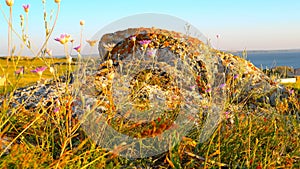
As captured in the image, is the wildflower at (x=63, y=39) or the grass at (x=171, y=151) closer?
the wildflower at (x=63, y=39)

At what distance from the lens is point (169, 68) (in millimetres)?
5715

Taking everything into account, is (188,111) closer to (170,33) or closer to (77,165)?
(77,165)

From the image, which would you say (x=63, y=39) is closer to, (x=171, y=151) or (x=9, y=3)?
(x=9, y=3)

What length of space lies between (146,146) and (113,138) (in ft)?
0.98

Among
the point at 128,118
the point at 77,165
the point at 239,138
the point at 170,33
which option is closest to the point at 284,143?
the point at 239,138

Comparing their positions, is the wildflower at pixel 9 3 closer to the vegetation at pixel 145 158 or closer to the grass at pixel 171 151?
the vegetation at pixel 145 158

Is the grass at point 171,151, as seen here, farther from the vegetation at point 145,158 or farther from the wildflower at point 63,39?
the wildflower at point 63,39

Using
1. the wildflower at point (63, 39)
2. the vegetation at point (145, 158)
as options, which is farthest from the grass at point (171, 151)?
the wildflower at point (63, 39)

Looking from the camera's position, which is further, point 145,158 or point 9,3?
point 145,158

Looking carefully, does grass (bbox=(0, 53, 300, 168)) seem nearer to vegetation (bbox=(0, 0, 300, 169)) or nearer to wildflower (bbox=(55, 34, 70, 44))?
vegetation (bbox=(0, 0, 300, 169))

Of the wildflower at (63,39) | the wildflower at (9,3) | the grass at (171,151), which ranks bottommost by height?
the grass at (171,151)

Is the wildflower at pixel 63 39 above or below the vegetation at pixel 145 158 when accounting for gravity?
above

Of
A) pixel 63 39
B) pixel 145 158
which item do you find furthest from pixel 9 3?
pixel 145 158

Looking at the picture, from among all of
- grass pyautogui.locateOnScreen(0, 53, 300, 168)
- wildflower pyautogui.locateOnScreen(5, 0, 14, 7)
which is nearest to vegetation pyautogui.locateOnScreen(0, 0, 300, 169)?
grass pyautogui.locateOnScreen(0, 53, 300, 168)
